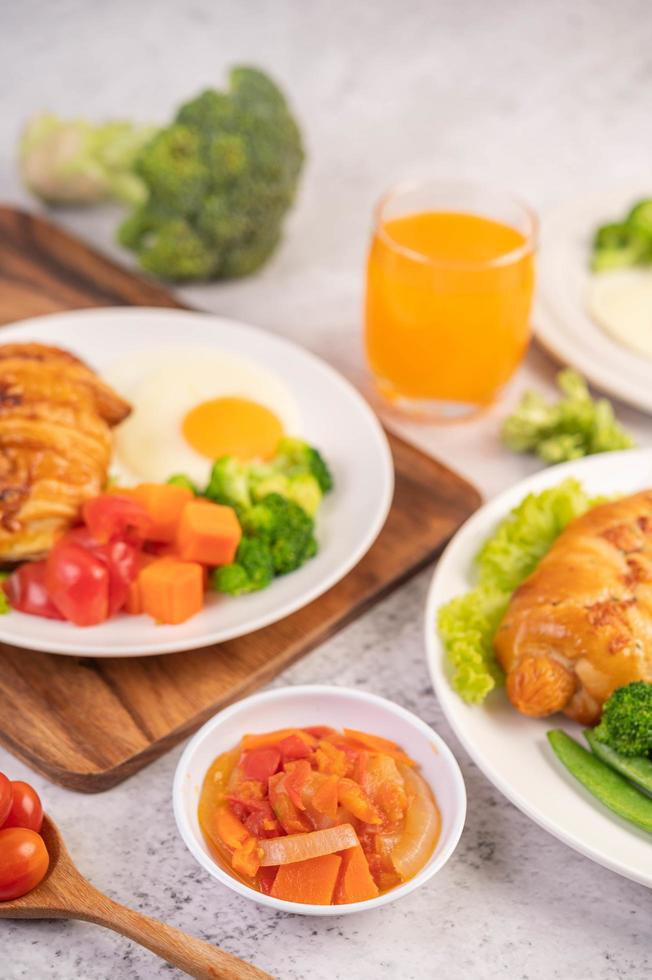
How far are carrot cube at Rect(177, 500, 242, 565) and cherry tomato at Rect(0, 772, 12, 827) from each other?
1.06 metres

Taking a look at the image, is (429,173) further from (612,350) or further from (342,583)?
(342,583)

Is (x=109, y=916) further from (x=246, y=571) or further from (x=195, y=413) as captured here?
(x=195, y=413)

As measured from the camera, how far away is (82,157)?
6.12 m

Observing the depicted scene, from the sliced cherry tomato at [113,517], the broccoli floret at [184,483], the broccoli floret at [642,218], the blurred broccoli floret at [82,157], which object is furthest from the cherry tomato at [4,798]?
the broccoli floret at [642,218]

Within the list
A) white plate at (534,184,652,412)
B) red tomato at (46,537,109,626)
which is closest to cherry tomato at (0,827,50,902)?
red tomato at (46,537,109,626)

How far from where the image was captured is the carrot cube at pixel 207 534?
373 centimetres

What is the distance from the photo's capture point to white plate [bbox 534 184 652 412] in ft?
16.7

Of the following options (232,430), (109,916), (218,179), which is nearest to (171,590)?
(232,430)

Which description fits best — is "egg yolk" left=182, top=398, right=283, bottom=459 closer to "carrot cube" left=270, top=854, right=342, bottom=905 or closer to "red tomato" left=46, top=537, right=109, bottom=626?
"red tomato" left=46, top=537, right=109, bottom=626

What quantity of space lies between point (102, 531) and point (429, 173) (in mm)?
Result: 4310

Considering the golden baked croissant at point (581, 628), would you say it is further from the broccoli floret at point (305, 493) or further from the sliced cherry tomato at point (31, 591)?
the sliced cherry tomato at point (31, 591)

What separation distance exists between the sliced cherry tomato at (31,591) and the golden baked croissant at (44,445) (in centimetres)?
8

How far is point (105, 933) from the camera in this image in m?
2.99

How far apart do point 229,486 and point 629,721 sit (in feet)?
5.17
